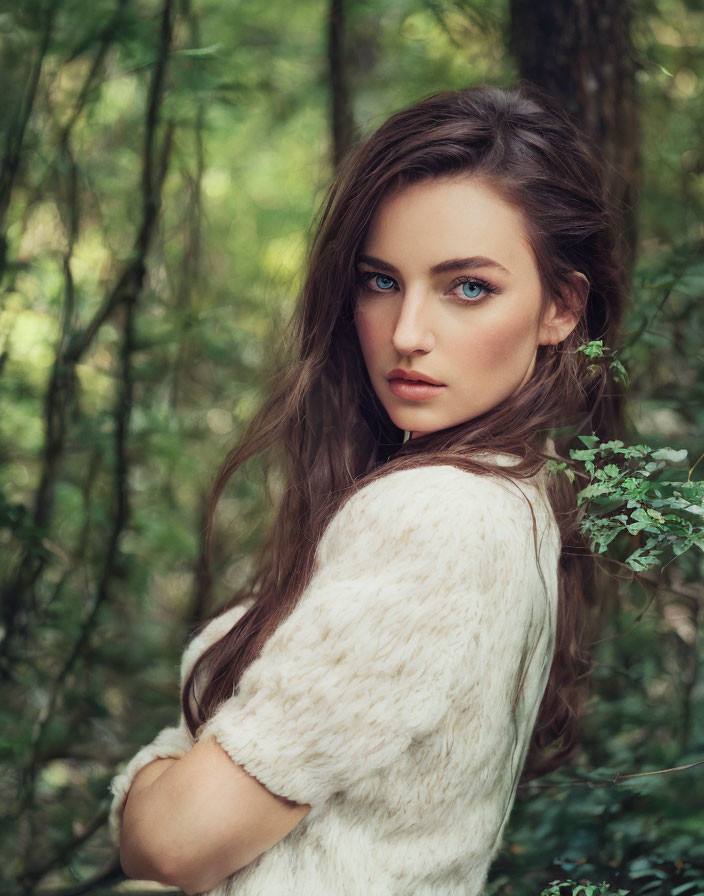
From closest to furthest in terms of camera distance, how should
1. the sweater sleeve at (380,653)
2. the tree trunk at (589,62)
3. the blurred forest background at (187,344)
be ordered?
the sweater sleeve at (380,653) < the blurred forest background at (187,344) < the tree trunk at (589,62)

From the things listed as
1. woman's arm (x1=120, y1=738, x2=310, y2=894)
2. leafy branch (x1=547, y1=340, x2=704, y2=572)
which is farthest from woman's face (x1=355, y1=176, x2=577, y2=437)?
woman's arm (x1=120, y1=738, x2=310, y2=894)

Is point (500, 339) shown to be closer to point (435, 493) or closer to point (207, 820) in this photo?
point (435, 493)

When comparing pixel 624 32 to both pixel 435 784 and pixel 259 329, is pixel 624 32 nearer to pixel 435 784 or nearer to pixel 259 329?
pixel 435 784

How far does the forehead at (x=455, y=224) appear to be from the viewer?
1.44 meters

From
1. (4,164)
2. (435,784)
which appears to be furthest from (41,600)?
(435,784)

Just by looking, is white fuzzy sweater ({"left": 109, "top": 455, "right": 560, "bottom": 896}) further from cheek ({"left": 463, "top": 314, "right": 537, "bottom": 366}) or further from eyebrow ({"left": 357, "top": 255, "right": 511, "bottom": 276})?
eyebrow ({"left": 357, "top": 255, "right": 511, "bottom": 276})

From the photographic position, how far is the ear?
158 centimetres

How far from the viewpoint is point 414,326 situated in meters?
1.46

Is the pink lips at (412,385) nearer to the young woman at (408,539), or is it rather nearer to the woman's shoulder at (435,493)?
the young woman at (408,539)

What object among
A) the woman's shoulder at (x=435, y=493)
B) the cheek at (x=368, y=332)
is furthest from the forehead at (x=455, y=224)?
the woman's shoulder at (x=435, y=493)

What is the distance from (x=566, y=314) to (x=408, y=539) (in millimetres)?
570

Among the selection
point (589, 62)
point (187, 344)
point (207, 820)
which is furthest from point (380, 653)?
point (187, 344)

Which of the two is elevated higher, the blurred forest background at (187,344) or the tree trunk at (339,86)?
the tree trunk at (339,86)

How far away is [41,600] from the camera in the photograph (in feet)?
9.34
